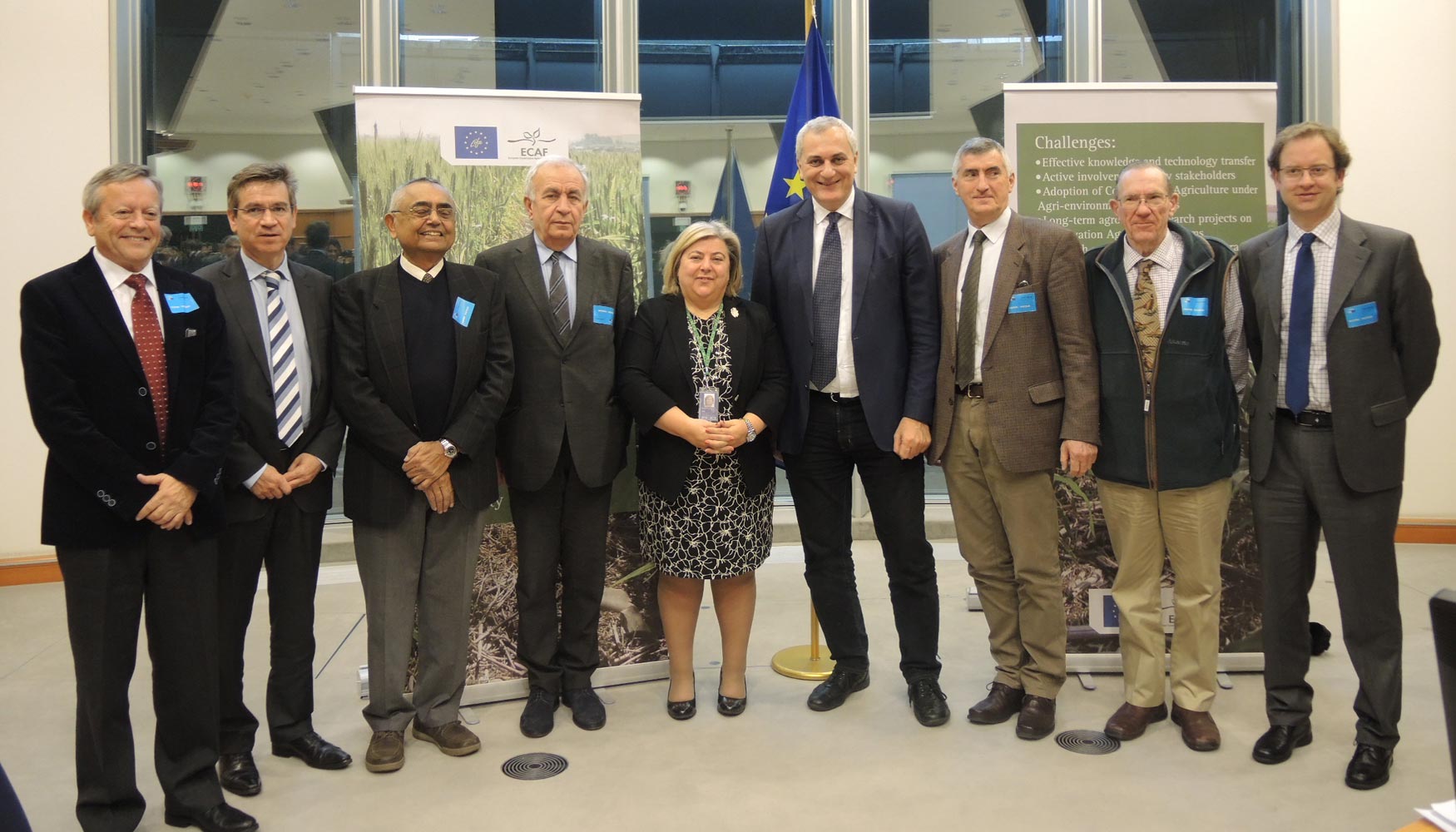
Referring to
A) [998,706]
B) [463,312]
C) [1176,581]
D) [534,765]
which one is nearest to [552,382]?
[463,312]

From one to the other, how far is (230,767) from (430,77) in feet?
14.1

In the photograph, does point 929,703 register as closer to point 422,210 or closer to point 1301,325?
point 1301,325

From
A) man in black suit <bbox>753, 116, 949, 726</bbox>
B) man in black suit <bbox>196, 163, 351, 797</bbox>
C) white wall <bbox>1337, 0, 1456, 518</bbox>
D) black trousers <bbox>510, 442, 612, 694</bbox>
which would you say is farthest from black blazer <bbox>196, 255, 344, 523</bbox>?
white wall <bbox>1337, 0, 1456, 518</bbox>

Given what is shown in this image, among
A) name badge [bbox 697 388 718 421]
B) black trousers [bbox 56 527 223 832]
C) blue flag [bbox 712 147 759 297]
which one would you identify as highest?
blue flag [bbox 712 147 759 297]

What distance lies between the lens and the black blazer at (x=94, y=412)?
2398 millimetres

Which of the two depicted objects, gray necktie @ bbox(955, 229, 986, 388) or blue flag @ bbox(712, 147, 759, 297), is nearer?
gray necktie @ bbox(955, 229, 986, 388)

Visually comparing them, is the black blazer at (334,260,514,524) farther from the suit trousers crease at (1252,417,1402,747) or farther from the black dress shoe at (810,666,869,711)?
the suit trousers crease at (1252,417,1402,747)

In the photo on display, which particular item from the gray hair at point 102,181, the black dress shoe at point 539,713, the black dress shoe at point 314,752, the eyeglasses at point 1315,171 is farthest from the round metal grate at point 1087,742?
the gray hair at point 102,181

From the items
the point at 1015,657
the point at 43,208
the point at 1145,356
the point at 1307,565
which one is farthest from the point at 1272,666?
the point at 43,208

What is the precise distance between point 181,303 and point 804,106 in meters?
2.68

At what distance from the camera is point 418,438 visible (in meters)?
3.07

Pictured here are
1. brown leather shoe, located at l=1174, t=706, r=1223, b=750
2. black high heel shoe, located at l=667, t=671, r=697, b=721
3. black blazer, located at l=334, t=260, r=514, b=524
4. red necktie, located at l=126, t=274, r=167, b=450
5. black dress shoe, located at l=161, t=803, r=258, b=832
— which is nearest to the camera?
red necktie, located at l=126, t=274, r=167, b=450

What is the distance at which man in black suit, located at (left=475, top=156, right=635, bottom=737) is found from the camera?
333 centimetres

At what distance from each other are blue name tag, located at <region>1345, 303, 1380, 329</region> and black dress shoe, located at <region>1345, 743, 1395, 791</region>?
1.19 meters
